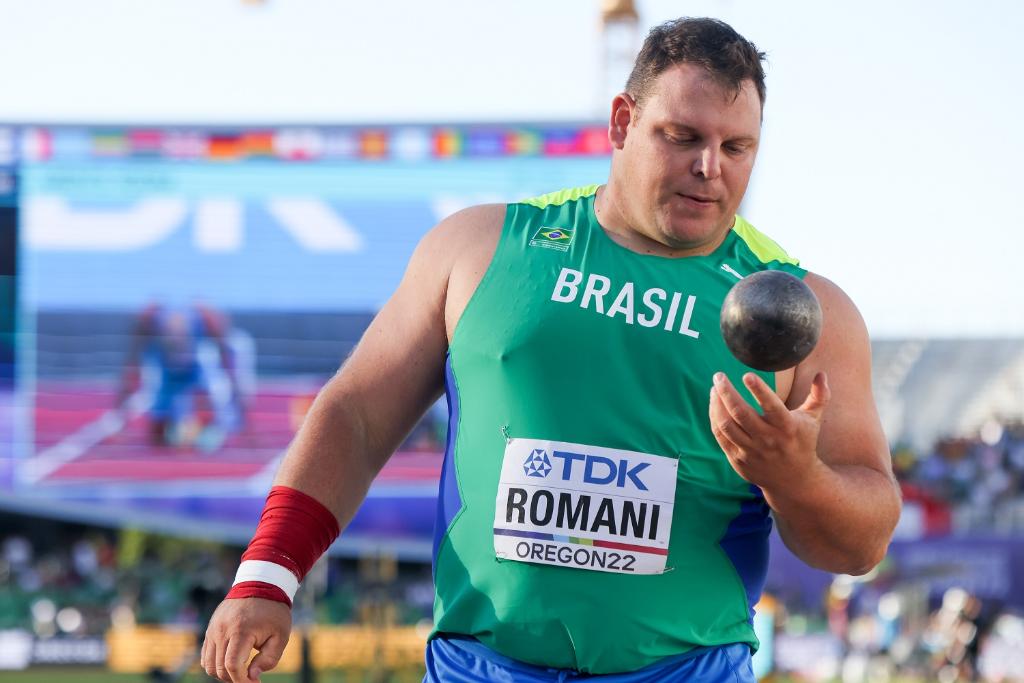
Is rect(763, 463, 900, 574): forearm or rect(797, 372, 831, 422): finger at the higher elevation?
rect(797, 372, 831, 422): finger

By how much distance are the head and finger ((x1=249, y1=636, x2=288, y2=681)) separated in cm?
119

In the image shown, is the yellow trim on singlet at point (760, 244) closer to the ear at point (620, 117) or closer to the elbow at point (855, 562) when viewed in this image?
the ear at point (620, 117)

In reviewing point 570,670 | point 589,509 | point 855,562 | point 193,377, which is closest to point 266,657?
point 570,670

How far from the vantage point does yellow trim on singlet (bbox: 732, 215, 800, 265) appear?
3.32 metres

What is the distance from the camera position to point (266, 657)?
295 centimetres

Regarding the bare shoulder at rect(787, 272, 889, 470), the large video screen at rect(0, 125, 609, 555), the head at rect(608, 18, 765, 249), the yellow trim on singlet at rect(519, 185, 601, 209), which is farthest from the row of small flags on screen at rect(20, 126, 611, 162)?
the bare shoulder at rect(787, 272, 889, 470)

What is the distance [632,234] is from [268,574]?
1.10 meters

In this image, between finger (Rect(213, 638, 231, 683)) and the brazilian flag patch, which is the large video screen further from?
finger (Rect(213, 638, 231, 683))

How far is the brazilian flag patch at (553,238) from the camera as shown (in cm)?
332

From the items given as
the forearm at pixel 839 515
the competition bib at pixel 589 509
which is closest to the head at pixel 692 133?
the competition bib at pixel 589 509

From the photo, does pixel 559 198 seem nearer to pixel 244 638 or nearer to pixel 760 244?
pixel 760 244

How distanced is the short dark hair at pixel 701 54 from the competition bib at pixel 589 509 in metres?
0.82

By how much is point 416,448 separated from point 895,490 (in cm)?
2008

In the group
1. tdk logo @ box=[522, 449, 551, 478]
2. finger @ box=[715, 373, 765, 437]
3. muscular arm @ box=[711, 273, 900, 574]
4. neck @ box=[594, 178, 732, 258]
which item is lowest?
tdk logo @ box=[522, 449, 551, 478]
